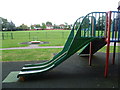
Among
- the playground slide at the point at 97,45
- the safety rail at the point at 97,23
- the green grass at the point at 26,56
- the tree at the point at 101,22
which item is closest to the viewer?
the safety rail at the point at 97,23

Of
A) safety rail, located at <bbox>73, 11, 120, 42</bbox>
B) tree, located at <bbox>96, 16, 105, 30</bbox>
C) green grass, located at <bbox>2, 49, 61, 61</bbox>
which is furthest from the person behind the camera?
green grass, located at <bbox>2, 49, 61, 61</bbox>

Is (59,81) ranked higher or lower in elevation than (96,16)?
lower

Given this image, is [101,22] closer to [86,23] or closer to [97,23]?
[97,23]

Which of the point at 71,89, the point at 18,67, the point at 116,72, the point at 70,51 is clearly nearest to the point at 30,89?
the point at 71,89

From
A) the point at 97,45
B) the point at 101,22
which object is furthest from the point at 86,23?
the point at 97,45

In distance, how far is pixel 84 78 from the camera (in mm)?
4035

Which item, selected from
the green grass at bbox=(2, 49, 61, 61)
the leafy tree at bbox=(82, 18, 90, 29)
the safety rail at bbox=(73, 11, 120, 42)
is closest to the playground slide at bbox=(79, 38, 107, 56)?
the safety rail at bbox=(73, 11, 120, 42)

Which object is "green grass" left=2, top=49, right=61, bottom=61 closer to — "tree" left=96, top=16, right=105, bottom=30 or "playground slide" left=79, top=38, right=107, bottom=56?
"playground slide" left=79, top=38, right=107, bottom=56

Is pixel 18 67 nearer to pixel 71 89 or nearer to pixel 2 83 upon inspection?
pixel 2 83

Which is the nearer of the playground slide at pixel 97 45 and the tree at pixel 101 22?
the tree at pixel 101 22

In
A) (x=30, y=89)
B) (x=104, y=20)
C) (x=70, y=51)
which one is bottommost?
(x=30, y=89)

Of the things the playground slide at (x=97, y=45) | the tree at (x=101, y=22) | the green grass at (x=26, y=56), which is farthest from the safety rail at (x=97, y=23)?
the green grass at (x=26, y=56)

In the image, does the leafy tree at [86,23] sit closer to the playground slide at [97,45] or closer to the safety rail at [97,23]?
the safety rail at [97,23]

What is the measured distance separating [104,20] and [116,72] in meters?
2.02
